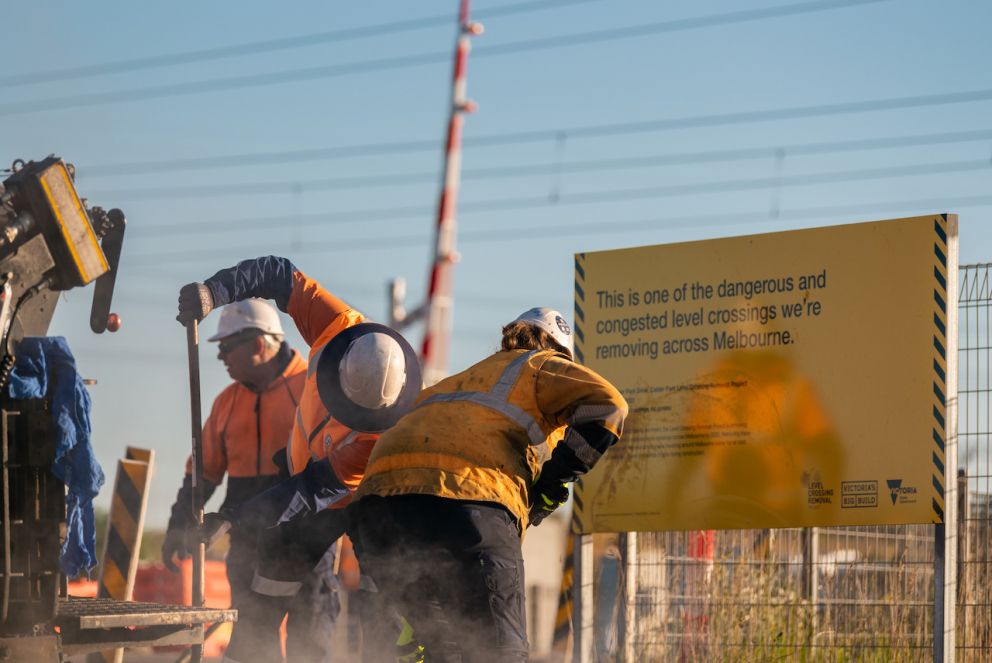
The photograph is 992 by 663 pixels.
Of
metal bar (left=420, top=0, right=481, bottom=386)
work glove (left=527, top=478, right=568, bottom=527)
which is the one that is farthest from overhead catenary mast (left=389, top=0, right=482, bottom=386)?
work glove (left=527, top=478, right=568, bottom=527)

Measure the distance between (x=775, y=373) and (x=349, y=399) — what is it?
254 centimetres

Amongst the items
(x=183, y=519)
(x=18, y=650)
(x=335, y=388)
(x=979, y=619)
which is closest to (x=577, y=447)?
(x=335, y=388)

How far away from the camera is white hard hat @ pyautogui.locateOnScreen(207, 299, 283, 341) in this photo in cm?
924

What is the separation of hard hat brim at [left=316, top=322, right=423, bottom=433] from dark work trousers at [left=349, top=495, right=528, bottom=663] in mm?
1383

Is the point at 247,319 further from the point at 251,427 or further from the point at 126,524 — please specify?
the point at 126,524

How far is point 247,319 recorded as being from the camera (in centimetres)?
923

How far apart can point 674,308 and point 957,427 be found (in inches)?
70.8

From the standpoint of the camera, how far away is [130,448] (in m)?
10.1

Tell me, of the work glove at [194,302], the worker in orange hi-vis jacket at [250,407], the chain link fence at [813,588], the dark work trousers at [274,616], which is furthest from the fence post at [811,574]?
the work glove at [194,302]

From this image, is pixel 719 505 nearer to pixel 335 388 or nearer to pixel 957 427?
pixel 957 427

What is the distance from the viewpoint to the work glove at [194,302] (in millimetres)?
7117

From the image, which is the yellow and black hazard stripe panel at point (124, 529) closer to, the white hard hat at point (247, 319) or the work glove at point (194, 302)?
the white hard hat at point (247, 319)

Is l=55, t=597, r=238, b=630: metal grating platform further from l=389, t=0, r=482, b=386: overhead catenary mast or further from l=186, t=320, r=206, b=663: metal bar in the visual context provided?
l=389, t=0, r=482, b=386: overhead catenary mast

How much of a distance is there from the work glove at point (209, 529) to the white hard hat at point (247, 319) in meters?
1.89
